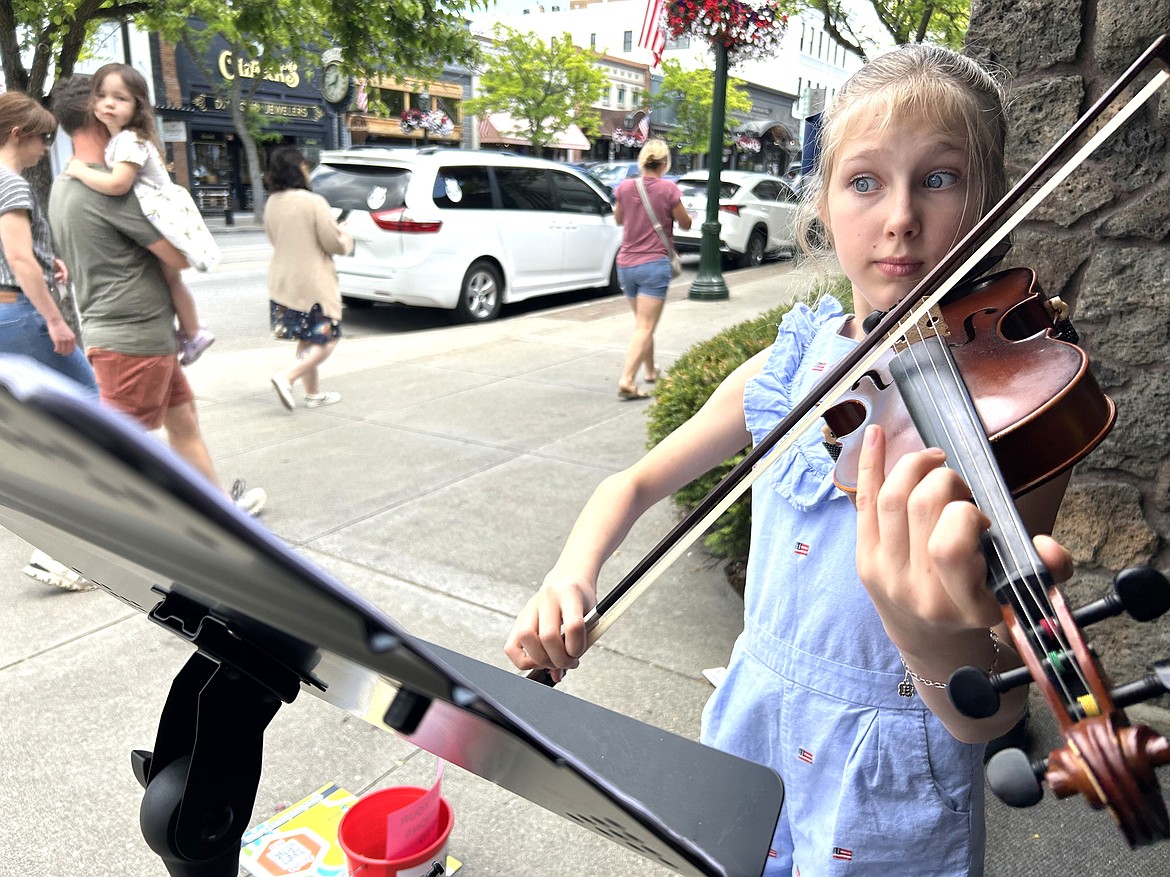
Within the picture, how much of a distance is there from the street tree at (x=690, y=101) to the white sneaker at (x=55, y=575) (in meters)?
33.1

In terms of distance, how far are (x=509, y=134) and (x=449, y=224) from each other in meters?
28.3

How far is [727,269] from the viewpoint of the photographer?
13.9 m

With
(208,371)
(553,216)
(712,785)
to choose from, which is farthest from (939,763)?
(553,216)

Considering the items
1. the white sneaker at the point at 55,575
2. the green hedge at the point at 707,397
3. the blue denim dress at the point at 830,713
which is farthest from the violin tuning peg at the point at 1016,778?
the white sneaker at the point at 55,575

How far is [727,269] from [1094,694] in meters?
13.7

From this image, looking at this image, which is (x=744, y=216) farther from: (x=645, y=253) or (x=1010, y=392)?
(x=1010, y=392)

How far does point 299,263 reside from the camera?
18.7ft

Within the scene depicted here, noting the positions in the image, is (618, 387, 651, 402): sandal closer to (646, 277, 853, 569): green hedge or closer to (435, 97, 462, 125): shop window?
(646, 277, 853, 569): green hedge

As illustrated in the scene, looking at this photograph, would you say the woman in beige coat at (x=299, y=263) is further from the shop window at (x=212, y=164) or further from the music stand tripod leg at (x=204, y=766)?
the shop window at (x=212, y=164)

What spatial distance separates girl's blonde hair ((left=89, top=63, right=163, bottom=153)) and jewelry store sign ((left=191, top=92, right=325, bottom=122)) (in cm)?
2166

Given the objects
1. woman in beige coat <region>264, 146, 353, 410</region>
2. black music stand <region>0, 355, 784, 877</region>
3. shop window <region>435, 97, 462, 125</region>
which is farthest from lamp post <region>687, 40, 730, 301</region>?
shop window <region>435, 97, 462, 125</region>

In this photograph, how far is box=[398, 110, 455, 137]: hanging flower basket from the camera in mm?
29125

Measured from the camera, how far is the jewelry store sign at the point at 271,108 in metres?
24.6

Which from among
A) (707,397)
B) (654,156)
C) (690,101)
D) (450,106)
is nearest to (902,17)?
(654,156)
